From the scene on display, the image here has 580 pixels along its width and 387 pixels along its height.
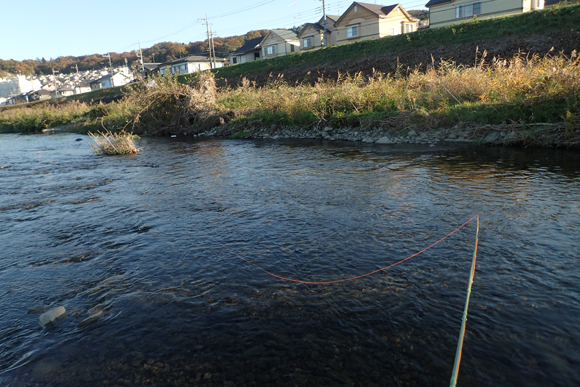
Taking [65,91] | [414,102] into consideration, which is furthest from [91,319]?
[65,91]

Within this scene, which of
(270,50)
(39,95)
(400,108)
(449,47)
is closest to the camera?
(400,108)

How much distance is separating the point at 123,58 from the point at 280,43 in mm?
112372

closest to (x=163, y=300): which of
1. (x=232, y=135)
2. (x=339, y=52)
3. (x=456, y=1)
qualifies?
(x=232, y=135)

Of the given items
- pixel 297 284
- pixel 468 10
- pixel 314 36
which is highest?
pixel 314 36

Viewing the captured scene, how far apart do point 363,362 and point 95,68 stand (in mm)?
184034

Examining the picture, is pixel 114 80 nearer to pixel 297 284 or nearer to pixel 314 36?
pixel 314 36

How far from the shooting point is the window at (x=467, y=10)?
145 feet

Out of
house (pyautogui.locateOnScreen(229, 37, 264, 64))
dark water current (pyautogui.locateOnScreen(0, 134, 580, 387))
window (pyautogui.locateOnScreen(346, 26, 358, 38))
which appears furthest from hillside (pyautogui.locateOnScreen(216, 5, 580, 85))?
house (pyautogui.locateOnScreen(229, 37, 264, 64))

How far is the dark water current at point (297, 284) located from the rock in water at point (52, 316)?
0.08 meters

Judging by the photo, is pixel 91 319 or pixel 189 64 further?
pixel 189 64

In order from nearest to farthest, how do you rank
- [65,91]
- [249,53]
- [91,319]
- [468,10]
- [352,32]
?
[91,319] → [468,10] → [352,32] → [249,53] → [65,91]

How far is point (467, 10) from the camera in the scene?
44.7m

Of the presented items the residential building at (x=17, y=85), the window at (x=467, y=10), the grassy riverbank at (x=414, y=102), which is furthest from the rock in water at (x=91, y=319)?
the residential building at (x=17, y=85)

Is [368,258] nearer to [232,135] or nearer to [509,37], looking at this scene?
[232,135]
